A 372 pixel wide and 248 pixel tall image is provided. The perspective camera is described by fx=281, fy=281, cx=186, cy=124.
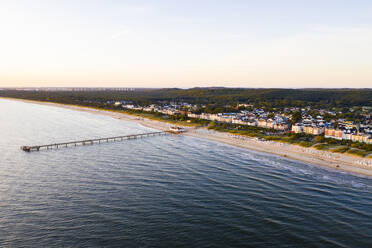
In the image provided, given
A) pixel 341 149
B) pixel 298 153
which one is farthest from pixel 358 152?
pixel 298 153

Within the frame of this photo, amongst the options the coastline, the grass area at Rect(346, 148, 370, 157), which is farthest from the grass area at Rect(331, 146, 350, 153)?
the coastline

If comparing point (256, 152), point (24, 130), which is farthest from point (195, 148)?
point (24, 130)

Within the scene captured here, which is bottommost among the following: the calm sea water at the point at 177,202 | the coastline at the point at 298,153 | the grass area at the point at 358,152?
the calm sea water at the point at 177,202

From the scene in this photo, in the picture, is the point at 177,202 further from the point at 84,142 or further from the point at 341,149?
the point at 341,149

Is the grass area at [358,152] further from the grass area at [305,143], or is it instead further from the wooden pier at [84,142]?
the wooden pier at [84,142]

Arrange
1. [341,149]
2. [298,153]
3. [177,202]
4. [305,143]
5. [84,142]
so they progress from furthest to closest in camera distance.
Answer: [84,142] < [305,143] < [298,153] < [341,149] < [177,202]

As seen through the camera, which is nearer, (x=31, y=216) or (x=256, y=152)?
(x=31, y=216)

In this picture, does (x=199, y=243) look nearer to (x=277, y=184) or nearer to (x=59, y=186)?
Answer: (x=277, y=184)

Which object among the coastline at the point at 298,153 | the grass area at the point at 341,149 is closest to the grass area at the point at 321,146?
the coastline at the point at 298,153
